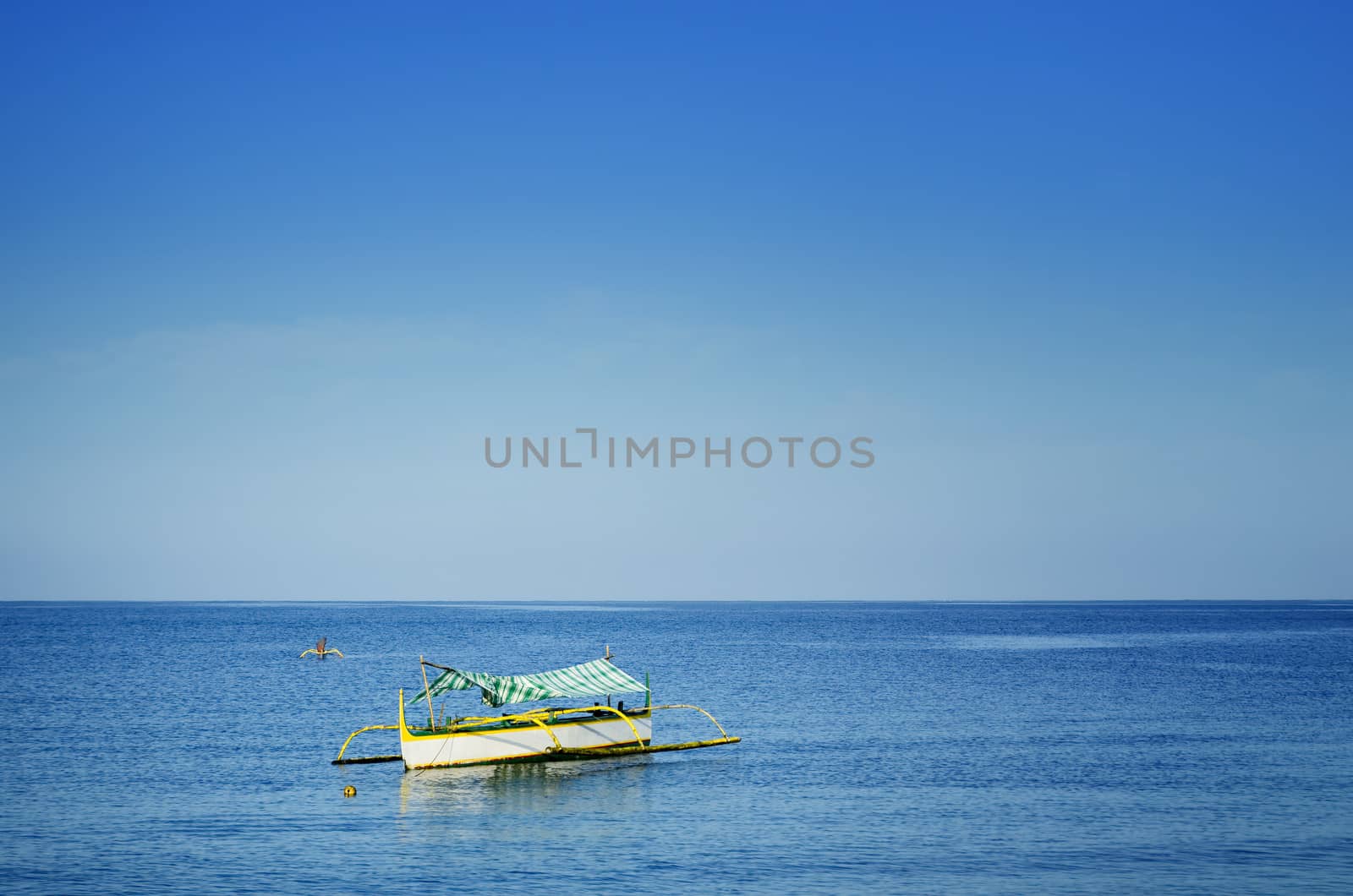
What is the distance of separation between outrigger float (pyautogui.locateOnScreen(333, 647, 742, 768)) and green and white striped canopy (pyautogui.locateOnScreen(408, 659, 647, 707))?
0.15 feet

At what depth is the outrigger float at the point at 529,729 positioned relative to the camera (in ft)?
188

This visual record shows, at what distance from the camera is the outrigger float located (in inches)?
2251

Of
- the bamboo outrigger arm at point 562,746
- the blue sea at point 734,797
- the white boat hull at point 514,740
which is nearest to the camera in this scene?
the blue sea at point 734,797

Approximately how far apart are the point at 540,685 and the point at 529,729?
140 inches

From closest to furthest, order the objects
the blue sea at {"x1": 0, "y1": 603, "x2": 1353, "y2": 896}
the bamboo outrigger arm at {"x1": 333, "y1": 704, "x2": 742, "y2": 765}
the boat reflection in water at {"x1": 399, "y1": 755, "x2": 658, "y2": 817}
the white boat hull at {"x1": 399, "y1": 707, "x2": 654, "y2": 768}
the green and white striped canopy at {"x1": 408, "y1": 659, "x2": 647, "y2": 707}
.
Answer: the blue sea at {"x1": 0, "y1": 603, "x2": 1353, "y2": 896} → the boat reflection in water at {"x1": 399, "y1": 755, "x2": 658, "y2": 817} → the white boat hull at {"x1": 399, "y1": 707, "x2": 654, "y2": 768} → the bamboo outrigger arm at {"x1": 333, "y1": 704, "x2": 742, "y2": 765} → the green and white striped canopy at {"x1": 408, "y1": 659, "x2": 647, "y2": 707}

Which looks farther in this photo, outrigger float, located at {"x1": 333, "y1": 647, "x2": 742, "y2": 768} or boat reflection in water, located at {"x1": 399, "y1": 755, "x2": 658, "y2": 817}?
outrigger float, located at {"x1": 333, "y1": 647, "x2": 742, "y2": 768}

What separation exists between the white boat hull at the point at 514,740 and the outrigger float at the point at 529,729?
40mm

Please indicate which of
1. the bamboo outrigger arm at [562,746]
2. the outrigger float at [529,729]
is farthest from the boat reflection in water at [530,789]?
the outrigger float at [529,729]

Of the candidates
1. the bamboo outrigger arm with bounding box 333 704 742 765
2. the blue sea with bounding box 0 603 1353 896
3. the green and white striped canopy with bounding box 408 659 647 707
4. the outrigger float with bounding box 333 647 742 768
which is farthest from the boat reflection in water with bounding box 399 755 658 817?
the green and white striped canopy with bounding box 408 659 647 707

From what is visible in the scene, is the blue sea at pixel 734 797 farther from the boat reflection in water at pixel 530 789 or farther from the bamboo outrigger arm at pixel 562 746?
the bamboo outrigger arm at pixel 562 746

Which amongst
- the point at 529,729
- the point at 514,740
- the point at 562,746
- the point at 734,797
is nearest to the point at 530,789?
the point at 514,740

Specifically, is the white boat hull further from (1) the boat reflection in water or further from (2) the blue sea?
(2) the blue sea

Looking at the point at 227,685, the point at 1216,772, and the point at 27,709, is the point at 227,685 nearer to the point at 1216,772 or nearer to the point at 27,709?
the point at 27,709

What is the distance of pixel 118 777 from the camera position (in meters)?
54.7
